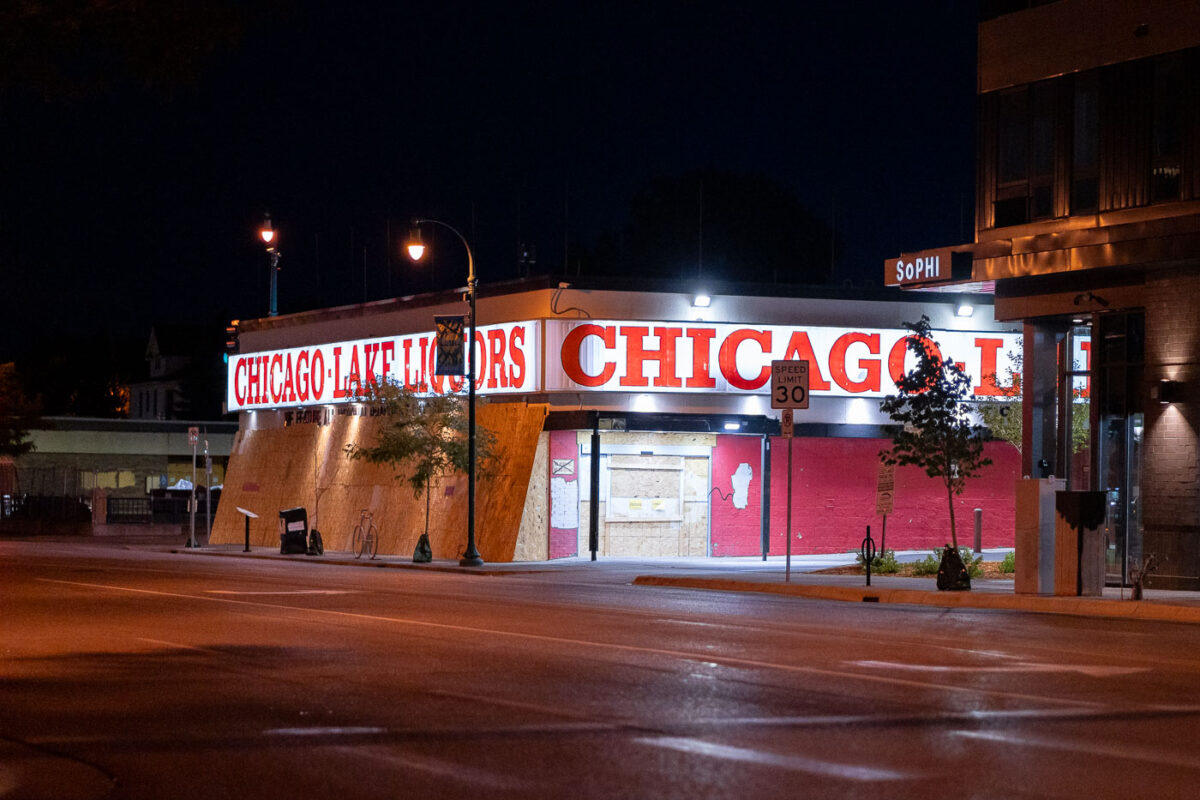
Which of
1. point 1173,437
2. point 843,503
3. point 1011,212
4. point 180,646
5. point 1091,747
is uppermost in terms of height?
point 1011,212

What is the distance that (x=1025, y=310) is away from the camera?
29094 mm

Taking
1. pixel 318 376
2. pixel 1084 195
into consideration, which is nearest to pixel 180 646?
pixel 1084 195

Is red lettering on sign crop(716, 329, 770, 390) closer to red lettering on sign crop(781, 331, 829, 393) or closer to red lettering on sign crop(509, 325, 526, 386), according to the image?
red lettering on sign crop(781, 331, 829, 393)

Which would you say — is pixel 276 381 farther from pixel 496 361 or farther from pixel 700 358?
pixel 700 358

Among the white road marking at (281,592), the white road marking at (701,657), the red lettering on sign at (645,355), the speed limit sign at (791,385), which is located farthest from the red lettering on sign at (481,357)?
the white road marking at (701,657)

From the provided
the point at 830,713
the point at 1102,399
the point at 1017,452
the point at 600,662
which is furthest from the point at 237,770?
the point at 1017,452

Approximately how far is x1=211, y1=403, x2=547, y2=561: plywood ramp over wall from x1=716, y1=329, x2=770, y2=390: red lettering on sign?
4.95 m

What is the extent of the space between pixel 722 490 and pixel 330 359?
15183mm

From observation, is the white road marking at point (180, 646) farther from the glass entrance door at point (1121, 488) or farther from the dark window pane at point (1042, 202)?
the dark window pane at point (1042, 202)

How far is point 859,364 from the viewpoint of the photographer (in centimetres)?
4112

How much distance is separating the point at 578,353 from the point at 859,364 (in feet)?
25.6

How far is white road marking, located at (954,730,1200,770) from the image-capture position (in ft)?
30.4

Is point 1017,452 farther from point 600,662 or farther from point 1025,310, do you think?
point 600,662

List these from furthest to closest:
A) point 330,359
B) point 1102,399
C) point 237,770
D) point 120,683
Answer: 1. point 330,359
2. point 1102,399
3. point 120,683
4. point 237,770
